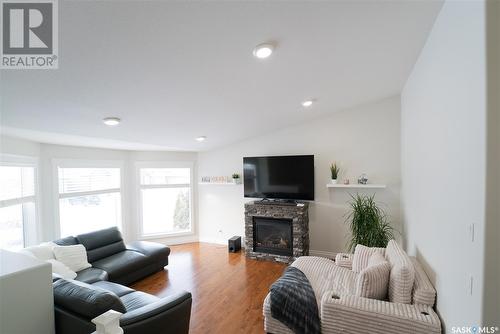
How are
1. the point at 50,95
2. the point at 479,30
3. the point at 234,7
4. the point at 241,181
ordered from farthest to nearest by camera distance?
1. the point at 241,181
2. the point at 50,95
3. the point at 234,7
4. the point at 479,30

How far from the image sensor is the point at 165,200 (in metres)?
5.57

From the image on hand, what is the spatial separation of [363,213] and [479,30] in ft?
9.54

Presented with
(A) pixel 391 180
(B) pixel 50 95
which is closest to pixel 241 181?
(A) pixel 391 180

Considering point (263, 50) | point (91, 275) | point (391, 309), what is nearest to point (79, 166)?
point (91, 275)

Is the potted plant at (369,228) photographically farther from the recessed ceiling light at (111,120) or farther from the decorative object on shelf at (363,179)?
the recessed ceiling light at (111,120)

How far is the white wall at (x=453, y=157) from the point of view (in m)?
1.23

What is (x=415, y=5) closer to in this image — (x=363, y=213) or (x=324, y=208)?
(x=363, y=213)

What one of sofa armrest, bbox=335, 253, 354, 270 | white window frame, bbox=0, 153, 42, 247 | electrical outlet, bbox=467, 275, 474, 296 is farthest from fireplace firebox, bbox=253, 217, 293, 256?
white window frame, bbox=0, 153, 42, 247

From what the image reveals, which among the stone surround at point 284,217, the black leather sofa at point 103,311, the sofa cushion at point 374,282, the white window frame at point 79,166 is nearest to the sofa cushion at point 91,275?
the black leather sofa at point 103,311

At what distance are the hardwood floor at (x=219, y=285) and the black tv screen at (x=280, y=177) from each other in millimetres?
1341

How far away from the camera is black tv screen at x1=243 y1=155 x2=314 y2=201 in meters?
4.32

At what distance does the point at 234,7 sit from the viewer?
1377 millimetres

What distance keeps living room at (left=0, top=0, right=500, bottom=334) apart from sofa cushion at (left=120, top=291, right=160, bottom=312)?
0.08 feet

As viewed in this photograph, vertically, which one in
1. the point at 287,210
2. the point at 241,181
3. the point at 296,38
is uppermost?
the point at 296,38
